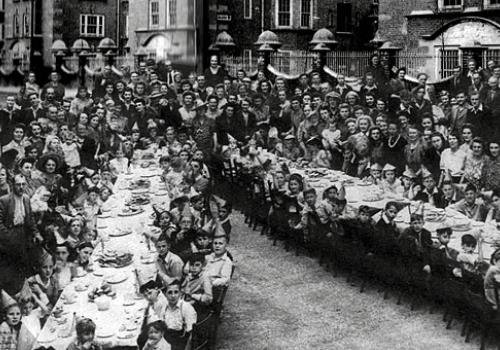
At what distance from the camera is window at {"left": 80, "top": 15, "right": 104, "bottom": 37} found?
3456cm

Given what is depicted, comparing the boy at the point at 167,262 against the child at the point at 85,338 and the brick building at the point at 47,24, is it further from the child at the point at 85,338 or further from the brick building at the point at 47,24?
the brick building at the point at 47,24

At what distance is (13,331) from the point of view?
5.70 m

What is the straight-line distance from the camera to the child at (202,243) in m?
7.16

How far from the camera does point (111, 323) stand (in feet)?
19.1

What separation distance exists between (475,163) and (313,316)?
9.37ft

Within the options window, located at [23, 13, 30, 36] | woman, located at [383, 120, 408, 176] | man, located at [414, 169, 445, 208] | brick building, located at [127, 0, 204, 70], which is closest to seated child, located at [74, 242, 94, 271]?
man, located at [414, 169, 445, 208]

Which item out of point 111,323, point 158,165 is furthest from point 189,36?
point 111,323

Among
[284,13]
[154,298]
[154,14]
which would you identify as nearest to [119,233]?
[154,298]

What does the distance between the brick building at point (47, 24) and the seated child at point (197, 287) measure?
27.4m

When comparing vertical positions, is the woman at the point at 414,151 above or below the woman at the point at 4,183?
above

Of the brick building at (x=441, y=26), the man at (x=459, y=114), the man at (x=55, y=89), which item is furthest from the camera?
the brick building at (x=441, y=26)

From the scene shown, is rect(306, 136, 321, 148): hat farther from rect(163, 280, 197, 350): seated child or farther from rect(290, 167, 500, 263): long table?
rect(163, 280, 197, 350): seated child

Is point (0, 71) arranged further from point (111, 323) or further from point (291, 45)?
point (111, 323)

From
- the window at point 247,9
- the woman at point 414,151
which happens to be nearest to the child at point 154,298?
the woman at point 414,151
